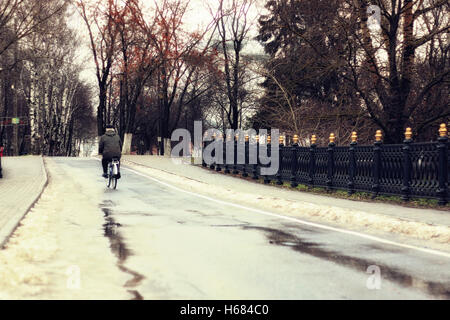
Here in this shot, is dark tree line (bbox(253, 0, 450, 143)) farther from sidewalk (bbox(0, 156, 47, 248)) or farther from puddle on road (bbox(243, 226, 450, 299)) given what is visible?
puddle on road (bbox(243, 226, 450, 299))

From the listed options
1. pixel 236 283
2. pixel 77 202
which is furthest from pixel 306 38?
pixel 236 283

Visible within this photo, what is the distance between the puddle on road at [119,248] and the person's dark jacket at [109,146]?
737cm

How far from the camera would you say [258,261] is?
734 centimetres

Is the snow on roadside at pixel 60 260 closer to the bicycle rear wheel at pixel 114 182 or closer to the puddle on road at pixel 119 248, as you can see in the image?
the puddle on road at pixel 119 248

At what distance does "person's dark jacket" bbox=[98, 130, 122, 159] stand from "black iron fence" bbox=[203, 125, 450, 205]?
237 inches

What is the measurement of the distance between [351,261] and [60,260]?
3.34 metres

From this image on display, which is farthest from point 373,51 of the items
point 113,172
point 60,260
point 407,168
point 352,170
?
point 60,260

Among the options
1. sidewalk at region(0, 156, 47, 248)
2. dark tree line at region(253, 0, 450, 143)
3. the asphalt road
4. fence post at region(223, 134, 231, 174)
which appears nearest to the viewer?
the asphalt road

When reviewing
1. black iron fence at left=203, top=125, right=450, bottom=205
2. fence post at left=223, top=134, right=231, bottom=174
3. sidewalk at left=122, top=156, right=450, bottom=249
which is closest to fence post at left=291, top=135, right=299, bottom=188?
black iron fence at left=203, top=125, right=450, bottom=205

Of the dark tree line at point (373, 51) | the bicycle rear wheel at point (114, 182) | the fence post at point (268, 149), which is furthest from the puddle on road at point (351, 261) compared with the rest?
the dark tree line at point (373, 51)

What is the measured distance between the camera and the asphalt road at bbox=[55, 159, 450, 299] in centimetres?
578

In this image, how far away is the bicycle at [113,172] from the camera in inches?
754

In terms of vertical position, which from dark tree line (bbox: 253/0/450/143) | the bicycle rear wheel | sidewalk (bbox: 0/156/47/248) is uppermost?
dark tree line (bbox: 253/0/450/143)

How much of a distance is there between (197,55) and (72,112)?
27946 mm
